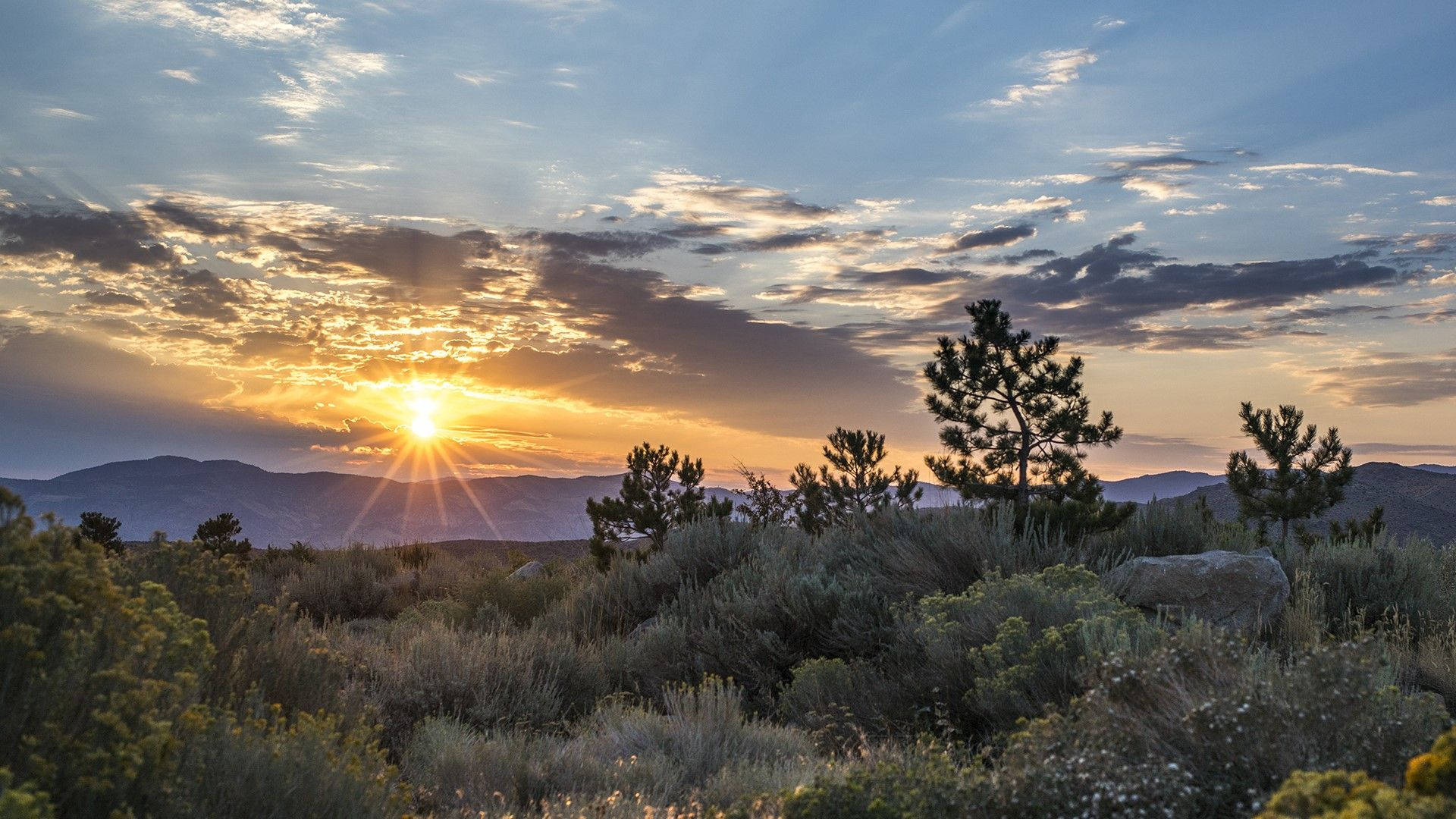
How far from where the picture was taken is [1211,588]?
314 inches

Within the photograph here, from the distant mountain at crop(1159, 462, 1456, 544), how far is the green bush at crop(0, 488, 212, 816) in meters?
55.9

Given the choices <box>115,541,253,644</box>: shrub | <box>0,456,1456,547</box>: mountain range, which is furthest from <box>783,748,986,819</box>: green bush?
<box>0,456,1456,547</box>: mountain range

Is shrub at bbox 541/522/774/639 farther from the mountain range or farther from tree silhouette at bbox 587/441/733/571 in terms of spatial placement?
the mountain range

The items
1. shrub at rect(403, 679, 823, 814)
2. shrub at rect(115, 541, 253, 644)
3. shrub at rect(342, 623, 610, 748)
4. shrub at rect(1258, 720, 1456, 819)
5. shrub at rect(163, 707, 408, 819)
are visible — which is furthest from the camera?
shrub at rect(342, 623, 610, 748)

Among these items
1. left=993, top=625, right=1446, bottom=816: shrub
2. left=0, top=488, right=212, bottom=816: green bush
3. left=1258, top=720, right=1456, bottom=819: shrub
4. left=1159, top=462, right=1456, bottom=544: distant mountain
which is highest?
left=0, top=488, right=212, bottom=816: green bush

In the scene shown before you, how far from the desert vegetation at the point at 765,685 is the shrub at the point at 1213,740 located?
0.04 ft

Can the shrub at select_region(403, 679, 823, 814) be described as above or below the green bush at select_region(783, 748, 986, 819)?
below

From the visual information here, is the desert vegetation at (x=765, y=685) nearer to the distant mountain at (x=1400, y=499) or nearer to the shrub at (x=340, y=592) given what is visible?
the shrub at (x=340, y=592)

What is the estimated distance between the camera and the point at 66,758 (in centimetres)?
277

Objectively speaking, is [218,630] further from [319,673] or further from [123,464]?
[123,464]

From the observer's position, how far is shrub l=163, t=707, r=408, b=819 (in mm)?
3189

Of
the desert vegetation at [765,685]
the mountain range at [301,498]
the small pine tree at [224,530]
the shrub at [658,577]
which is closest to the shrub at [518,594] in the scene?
the desert vegetation at [765,685]

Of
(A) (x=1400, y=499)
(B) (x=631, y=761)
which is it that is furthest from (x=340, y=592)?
(A) (x=1400, y=499)

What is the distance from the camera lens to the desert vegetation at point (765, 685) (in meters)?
2.93
